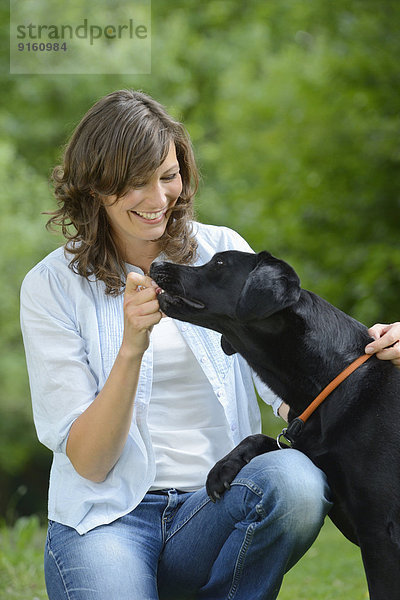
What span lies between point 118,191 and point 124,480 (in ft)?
3.08

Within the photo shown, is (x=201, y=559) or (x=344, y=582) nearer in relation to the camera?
(x=201, y=559)

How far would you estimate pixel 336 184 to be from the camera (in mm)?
8633

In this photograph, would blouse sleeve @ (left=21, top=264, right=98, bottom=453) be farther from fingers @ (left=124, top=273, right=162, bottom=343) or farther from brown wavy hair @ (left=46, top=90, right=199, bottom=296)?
fingers @ (left=124, top=273, right=162, bottom=343)

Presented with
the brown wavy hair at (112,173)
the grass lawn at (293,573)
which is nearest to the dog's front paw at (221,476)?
the brown wavy hair at (112,173)

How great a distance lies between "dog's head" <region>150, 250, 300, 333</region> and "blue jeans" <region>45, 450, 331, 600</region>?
0.45m

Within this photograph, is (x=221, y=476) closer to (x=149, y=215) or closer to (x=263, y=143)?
(x=149, y=215)

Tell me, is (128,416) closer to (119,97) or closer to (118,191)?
(118,191)

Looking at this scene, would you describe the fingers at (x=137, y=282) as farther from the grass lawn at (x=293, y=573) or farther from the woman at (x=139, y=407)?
the grass lawn at (x=293, y=573)

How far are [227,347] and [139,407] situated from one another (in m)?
0.37

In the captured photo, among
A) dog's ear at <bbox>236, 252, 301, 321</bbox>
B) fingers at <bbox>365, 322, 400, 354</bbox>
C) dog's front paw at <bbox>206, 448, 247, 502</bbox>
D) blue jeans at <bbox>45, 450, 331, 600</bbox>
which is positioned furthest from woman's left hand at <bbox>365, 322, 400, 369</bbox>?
dog's front paw at <bbox>206, 448, 247, 502</bbox>

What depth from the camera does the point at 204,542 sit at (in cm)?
239

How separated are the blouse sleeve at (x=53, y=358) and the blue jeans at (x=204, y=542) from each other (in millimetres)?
329

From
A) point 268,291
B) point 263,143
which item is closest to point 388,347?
point 268,291

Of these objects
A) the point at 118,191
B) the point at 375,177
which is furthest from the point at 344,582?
the point at 375,177
